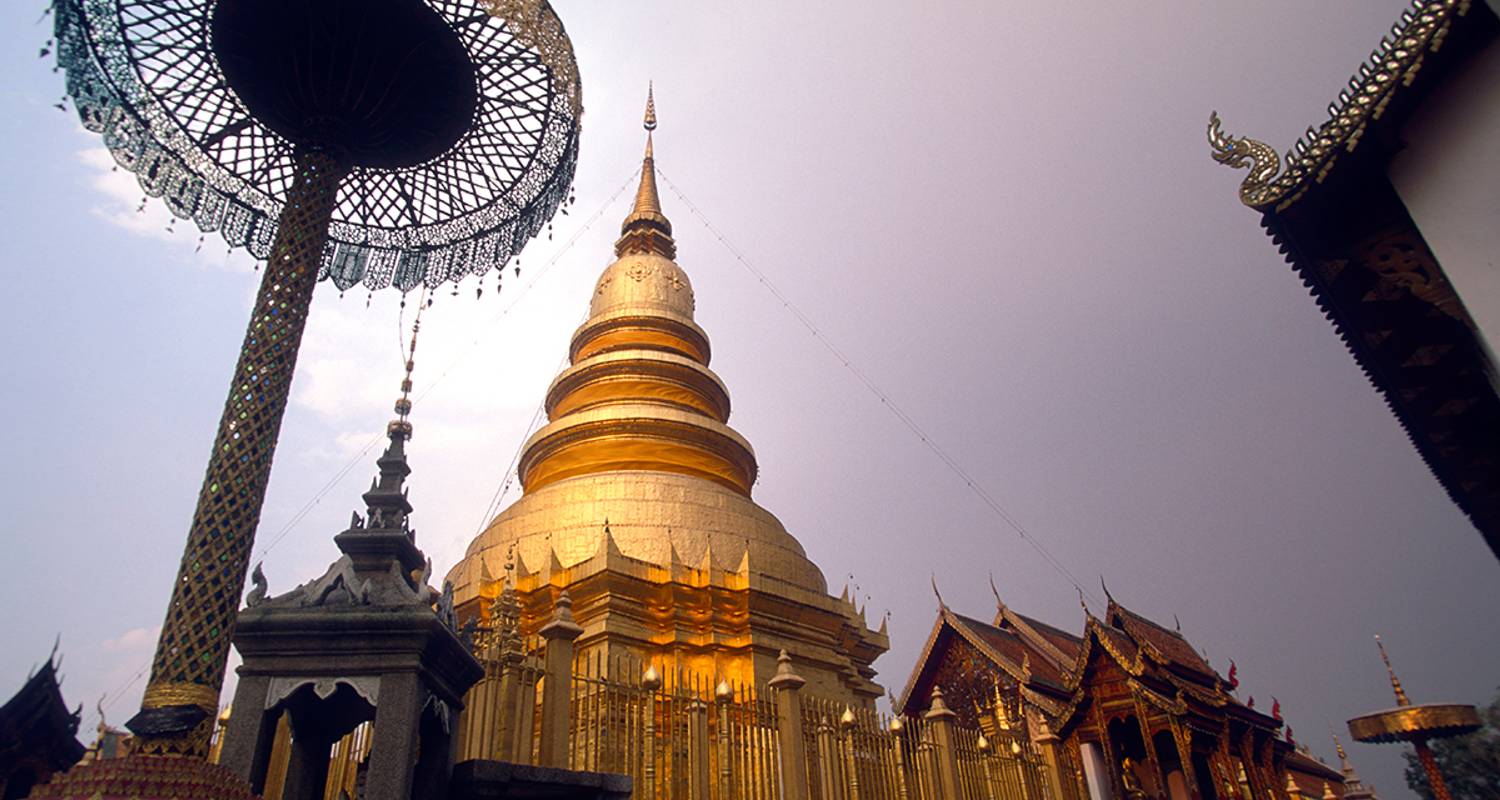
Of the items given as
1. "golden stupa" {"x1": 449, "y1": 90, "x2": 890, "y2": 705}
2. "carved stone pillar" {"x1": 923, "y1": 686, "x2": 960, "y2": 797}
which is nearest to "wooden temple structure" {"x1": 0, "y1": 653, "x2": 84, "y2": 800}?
"golden stupa" {"x1": 449, "y1": 90, "x2": 890, "y2": 705}

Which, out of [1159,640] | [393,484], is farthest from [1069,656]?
[393,484]

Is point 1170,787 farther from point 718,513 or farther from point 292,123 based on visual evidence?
point 292,123

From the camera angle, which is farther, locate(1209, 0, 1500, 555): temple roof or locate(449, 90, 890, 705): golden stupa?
locate(449, 90, 890, 705): golden stupa

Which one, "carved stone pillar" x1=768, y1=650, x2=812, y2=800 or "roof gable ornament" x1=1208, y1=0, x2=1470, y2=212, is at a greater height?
"roof gable ornament" x1=1208, y1=0, x2=1470, y2=212

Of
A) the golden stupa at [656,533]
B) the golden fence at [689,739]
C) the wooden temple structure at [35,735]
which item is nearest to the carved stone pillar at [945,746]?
the golden fence at [689,739]

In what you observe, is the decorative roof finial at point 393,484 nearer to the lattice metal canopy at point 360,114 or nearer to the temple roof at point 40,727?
the lattice metal canopy at point 360,114

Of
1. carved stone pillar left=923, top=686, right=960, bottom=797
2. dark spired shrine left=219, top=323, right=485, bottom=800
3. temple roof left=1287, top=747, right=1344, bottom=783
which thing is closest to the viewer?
dark spired shrine left=219, top=323, right=485, bottom=800

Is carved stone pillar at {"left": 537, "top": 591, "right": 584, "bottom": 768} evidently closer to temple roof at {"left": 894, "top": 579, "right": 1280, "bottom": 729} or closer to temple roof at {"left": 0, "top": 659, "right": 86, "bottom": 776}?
temple roof at {"left": 0, "top": 659, "right": 86, "bottom": 776}

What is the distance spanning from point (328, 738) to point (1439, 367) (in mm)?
8704

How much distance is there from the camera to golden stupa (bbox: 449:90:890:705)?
13.5m

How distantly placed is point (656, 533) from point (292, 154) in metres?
8.83

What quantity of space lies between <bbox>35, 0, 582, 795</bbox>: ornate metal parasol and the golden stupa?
4.95 m

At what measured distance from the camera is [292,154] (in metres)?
7.43

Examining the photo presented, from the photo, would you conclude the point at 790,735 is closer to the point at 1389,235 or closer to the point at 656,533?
the point at 1389,235
